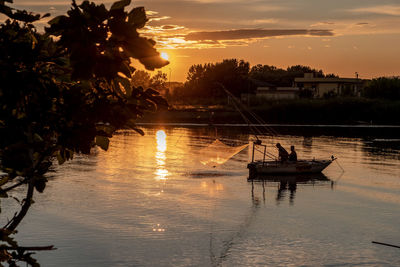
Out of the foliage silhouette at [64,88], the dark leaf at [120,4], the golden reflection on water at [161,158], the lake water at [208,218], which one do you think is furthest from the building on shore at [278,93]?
the dark leaf at [120,4]

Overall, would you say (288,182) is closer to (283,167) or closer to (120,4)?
(283,167)

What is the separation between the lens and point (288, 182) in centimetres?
4731

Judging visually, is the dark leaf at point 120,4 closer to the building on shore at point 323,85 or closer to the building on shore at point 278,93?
the building on shore at point 278,93

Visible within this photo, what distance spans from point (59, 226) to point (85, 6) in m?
27.2

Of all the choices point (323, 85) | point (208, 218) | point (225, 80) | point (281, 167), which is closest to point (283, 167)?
point (281, 167)

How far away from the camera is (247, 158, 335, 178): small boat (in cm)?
4650

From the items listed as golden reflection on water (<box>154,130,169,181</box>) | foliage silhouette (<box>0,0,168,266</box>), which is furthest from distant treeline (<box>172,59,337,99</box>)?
foliage silhouette (<box>0,0,168,266</box>)

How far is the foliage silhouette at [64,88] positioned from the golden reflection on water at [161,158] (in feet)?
139

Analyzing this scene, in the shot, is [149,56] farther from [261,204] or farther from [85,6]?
[261,204]

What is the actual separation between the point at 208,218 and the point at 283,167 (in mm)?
16126

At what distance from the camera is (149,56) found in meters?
3.89

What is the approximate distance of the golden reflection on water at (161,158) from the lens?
163 ft

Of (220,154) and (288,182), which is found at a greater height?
(220,154)

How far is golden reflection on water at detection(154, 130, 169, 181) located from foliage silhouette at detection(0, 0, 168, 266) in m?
42.3
